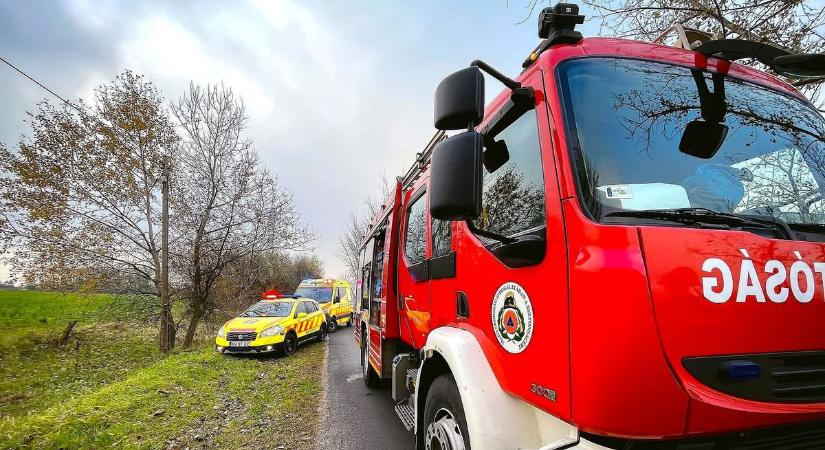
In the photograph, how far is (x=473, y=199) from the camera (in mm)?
1718

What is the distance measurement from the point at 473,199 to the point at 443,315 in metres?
1.45

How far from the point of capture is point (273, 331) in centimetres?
1017

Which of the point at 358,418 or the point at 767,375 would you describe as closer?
the point at 767,375

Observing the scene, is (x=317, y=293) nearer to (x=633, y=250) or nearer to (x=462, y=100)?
(x=462, y=100)

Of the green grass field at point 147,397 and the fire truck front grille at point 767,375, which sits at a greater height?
the fire truck front grille at point 767,375

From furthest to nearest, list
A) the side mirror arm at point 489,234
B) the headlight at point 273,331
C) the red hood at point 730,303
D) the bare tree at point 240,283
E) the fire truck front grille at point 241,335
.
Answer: the bare tree at point 240,283 → the headlight at point 273,331 → the fire truck front grille at point 241,335 → the side mirror arm at point 489,234 → the red hood at point 730,303

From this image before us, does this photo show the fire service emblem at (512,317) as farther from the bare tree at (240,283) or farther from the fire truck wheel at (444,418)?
the bare tree at (240,283)

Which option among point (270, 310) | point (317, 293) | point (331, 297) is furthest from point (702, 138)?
point (317, 293)

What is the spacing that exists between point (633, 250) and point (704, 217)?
1.43 feet

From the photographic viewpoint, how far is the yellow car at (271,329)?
32.2 ft

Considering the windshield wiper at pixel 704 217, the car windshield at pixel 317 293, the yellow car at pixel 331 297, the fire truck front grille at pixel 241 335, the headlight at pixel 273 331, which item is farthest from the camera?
the car windshield at pixel 317 293

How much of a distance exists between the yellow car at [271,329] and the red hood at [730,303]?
10.1m

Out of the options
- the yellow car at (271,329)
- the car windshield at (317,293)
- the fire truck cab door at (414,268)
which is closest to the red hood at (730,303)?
the fire truck cab door at (414,268)

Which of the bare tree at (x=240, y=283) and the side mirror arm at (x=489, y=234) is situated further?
the bare tree at (x=240, y=283)
